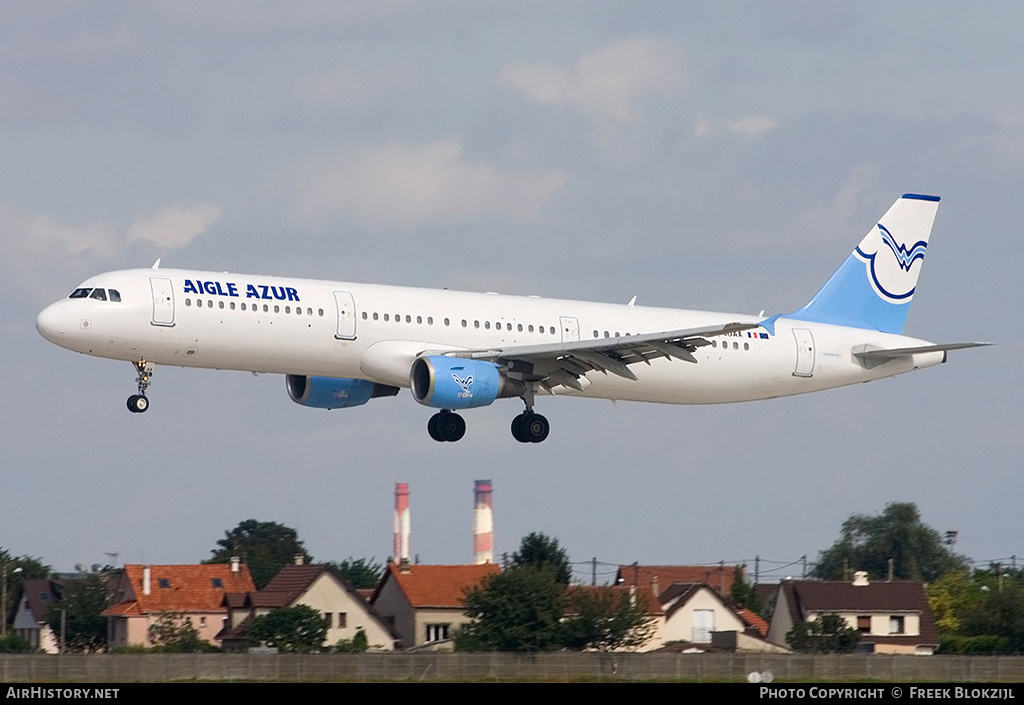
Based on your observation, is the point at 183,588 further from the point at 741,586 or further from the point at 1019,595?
the point at 1019,595

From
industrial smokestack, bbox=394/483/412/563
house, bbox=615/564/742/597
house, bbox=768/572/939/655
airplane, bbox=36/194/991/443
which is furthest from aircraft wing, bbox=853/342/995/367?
industrial smokestack, bbox=394/483/412/563

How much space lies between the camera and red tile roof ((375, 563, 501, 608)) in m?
79.8

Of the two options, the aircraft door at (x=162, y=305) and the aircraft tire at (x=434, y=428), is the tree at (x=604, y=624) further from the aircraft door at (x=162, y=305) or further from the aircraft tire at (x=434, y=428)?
the aircraft door at (x=162, y=305)

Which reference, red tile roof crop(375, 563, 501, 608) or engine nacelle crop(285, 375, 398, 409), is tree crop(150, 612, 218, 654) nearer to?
red tile roof crop(375, 563, 501, 608)

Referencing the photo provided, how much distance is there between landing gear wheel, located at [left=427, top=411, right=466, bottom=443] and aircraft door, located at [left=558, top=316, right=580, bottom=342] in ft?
14.1

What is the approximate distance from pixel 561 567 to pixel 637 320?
1073 inches

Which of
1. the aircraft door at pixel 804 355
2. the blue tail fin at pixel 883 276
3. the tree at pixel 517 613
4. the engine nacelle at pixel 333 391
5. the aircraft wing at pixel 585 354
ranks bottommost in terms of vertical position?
the tree at pixel 517 613

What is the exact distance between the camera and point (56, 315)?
4947 centimetres

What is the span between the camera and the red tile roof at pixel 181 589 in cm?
8681

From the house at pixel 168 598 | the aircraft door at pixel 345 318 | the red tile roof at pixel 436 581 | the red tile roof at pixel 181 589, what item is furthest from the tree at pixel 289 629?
the aircraft door at pixel 345 318

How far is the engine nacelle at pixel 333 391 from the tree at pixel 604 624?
621 inches

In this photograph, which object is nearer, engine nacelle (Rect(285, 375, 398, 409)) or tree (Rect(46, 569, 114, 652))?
engine nacelle (Rect(285, 375, 398, 409))

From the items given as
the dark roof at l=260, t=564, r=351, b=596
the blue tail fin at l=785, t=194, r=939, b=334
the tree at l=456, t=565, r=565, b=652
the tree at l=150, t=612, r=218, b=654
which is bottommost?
the tree at l=150, t=612, r=218, b=654
